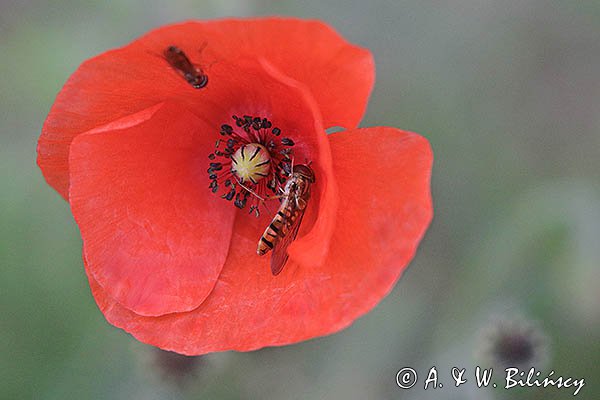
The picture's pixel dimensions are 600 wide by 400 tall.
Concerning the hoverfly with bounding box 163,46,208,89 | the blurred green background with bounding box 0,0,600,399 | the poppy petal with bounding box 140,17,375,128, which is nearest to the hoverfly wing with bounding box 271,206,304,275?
the poppy petal with bounding box 140,17,375,128

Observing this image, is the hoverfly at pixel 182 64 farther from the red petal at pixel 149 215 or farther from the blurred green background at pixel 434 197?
the blurred green background at pixel 434 197

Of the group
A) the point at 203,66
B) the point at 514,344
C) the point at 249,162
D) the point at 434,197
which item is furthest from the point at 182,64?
the point at 514,344

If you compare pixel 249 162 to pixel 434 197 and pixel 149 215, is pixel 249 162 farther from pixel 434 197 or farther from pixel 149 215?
pixel 434 197

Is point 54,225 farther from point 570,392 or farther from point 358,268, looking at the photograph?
point 570,392

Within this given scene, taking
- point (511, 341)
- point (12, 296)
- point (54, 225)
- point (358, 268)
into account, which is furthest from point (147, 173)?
point (511, 341)

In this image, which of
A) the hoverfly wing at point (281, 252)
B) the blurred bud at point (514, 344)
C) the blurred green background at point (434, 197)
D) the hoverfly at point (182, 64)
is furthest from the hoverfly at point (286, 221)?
the blurred bud at point (514, 344)

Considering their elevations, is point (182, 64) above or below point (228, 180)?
above
